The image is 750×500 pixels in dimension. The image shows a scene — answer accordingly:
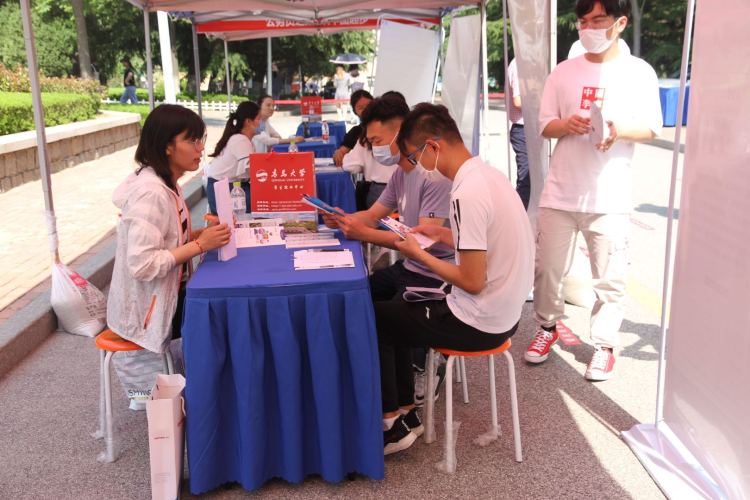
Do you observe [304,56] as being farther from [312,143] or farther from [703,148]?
[703,148]

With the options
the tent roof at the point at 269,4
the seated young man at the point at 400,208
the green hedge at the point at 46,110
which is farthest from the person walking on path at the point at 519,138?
the green hedge at the point at 46,110

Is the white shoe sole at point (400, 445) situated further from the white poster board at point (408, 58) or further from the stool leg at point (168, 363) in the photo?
the white poster board at point (408, 58)

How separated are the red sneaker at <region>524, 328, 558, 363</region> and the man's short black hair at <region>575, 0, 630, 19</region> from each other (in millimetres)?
1667

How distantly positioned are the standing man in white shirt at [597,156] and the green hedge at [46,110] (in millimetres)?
7906

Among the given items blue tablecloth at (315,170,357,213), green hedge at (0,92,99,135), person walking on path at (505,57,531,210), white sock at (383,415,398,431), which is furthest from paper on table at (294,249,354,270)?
green hedge at (0,92,99,135)

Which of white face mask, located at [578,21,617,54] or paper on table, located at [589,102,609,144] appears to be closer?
paper on table, located at [589,102,609,144]

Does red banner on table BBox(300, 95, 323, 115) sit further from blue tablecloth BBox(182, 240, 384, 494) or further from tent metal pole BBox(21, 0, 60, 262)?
blue tablecloth BBox(182, 240, 384, 494)

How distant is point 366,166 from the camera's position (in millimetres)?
5258

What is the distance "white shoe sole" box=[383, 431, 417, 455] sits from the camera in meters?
2.83

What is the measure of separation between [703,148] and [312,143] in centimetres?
641

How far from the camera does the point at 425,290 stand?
2807 mm

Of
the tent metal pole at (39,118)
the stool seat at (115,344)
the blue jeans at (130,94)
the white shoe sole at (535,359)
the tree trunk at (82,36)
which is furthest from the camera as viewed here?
the blue jeans at (130,94)

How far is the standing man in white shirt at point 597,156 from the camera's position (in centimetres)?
333

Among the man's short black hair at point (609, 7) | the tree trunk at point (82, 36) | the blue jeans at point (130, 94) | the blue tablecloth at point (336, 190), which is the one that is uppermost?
the tree trunk at point (82, 36)
